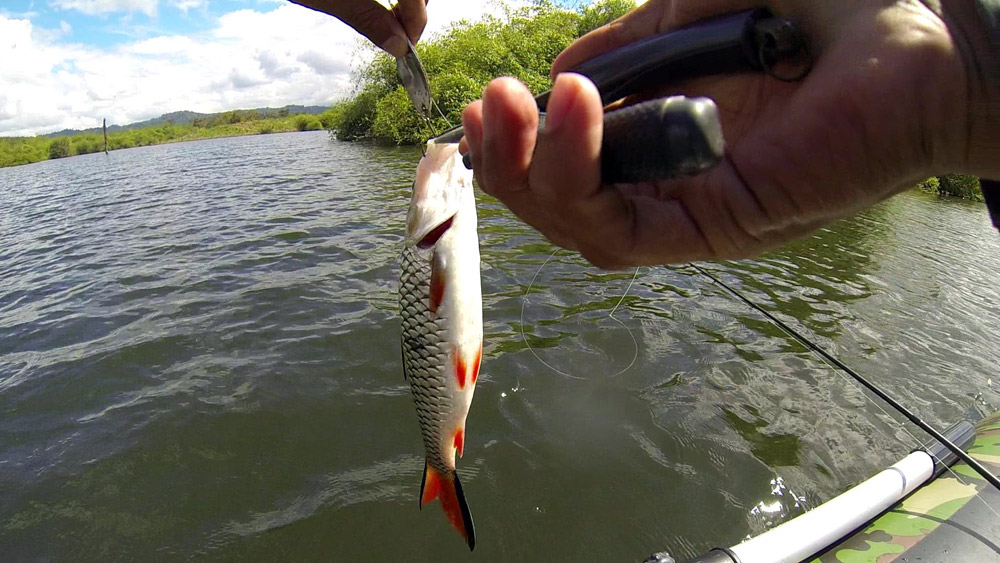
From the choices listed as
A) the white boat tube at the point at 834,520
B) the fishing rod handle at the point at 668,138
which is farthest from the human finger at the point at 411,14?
the white boat tube at the point at 834,520

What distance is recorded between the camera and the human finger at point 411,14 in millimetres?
3209

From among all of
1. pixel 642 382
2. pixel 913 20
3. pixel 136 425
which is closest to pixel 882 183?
pixel 913 20

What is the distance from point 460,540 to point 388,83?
3879 cm

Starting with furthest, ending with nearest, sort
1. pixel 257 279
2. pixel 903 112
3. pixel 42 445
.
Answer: pixel 257 279 < pixel 42 445 < pixel 903 112

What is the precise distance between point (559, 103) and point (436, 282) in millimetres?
1173

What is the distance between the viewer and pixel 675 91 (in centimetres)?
167

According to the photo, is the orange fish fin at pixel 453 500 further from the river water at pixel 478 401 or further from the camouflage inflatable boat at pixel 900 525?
the river water at pixel 478 401

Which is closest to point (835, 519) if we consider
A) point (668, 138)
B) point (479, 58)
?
point (668, 138)

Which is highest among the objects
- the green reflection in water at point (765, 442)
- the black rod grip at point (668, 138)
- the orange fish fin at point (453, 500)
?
the black rod grip at point (668, 138)

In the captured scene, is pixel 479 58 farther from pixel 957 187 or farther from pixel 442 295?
pixel 442 295

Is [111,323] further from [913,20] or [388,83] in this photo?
[388,83]

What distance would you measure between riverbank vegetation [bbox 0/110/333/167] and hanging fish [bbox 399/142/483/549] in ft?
161

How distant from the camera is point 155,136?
8506 centimetres

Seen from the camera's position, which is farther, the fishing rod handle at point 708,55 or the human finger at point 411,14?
the human finger at point 411,14
